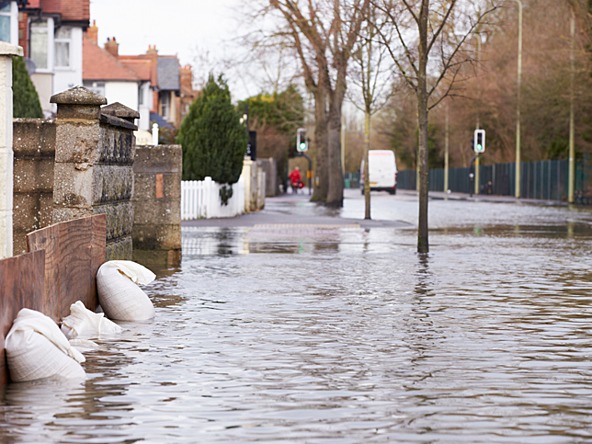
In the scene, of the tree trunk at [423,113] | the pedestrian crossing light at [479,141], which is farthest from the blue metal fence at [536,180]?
the tree trunk at [423,113]

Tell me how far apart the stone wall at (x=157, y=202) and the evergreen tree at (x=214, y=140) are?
1763 centimetres

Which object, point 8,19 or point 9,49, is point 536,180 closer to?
point 8,19

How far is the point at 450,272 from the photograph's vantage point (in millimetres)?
19906

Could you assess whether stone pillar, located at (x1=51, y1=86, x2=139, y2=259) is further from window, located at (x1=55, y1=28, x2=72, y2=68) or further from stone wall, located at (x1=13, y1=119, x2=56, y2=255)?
window, located at (x1=55, y1=28, x2=72, y2=68)

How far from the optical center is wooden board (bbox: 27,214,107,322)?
36.1ft

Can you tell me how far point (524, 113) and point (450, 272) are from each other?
51510mm

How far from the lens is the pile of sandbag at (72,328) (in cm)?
916

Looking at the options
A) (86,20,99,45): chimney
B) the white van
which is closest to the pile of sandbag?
the white van

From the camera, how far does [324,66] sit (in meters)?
51.8

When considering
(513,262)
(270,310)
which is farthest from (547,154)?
(270,310)

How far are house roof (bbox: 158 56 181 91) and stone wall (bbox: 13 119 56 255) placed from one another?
83.2 metres

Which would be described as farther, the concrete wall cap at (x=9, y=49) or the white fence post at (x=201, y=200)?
the white fence post at (x=201, y=200)

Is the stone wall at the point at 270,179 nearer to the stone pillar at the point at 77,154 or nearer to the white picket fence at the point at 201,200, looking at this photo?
the white picket fence at the point at 201,200

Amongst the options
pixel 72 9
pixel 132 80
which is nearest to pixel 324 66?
pixel 72 9
